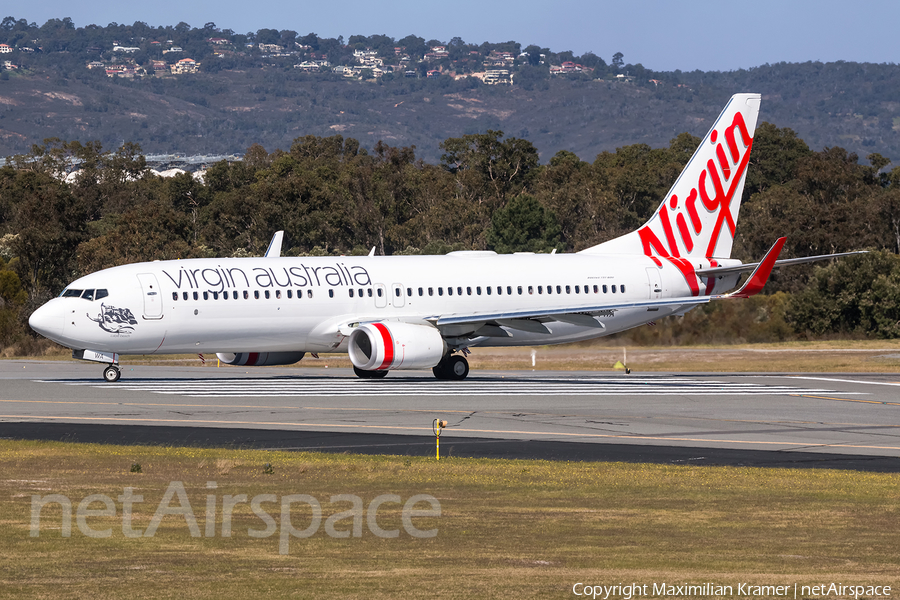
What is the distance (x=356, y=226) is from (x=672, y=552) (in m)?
104

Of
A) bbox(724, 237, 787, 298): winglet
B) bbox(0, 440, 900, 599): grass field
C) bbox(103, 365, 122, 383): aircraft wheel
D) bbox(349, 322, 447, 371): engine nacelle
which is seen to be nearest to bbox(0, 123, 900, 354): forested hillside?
bbox(724, 237, 787, 298): winglet

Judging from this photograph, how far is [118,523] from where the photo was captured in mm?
12828

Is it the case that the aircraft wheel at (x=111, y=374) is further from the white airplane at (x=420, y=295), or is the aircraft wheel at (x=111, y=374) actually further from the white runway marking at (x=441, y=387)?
the white runway marking at (x=441, y=387)

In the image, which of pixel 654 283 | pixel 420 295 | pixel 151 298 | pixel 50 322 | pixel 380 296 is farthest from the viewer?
pixel 654 283

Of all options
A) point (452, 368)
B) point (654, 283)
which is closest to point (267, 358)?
point (452, 368)

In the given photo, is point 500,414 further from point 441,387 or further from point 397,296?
point 397,296

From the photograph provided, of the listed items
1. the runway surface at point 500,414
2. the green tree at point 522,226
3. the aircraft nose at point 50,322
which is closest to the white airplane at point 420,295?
the aircraft nose at point 50,322

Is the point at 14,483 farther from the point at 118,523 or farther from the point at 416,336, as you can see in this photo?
the point at 416,336

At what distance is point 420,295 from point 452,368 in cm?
270

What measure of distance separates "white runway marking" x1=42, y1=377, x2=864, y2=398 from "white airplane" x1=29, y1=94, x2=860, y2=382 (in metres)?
0.94

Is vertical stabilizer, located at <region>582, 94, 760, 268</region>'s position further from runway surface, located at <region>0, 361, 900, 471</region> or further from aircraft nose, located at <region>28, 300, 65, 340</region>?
aircraft nose, located at <region>28, 300, 65, 340</region>

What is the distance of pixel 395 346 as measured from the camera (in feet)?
119

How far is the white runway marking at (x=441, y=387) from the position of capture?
3409 centimetres

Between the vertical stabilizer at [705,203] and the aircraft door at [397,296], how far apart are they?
9297mm
